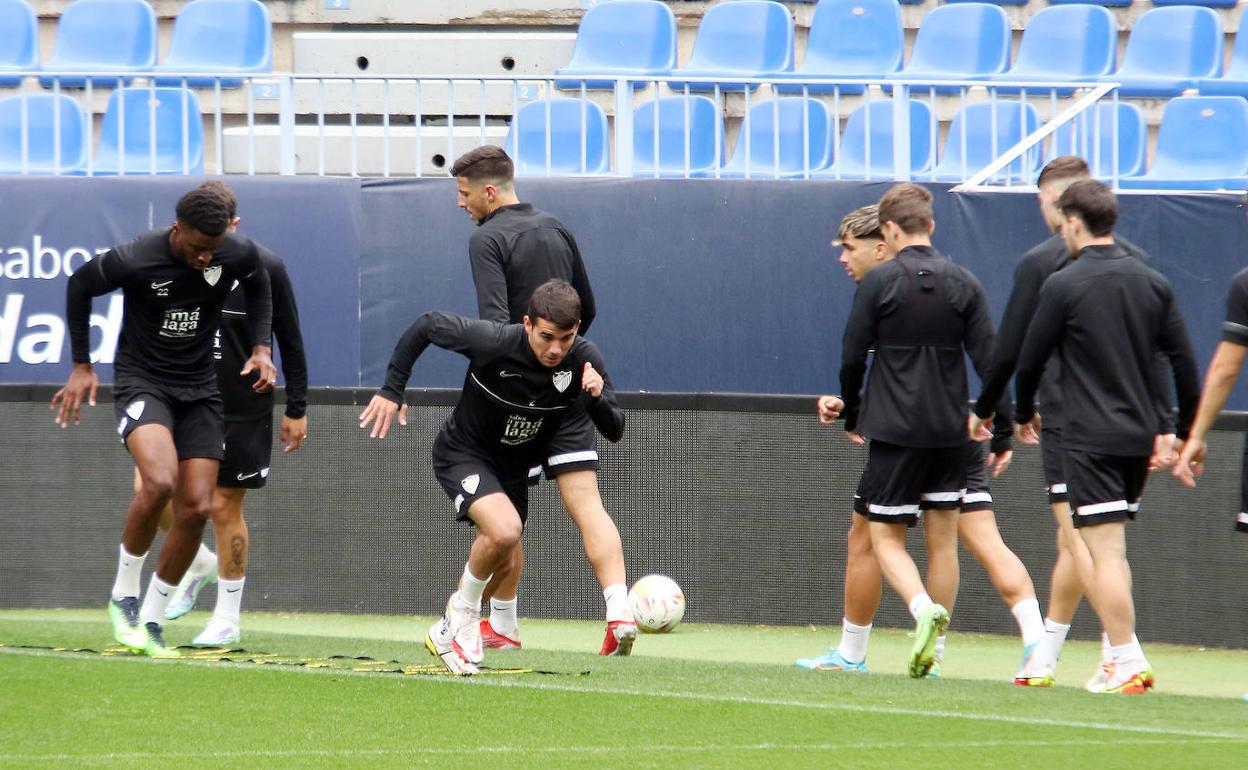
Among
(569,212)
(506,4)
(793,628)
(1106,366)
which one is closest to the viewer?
(1106,366)

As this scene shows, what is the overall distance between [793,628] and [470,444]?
3210 millimetres

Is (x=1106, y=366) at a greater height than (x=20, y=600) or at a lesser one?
greater

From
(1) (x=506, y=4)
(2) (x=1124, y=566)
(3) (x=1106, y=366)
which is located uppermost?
(1) (x=506, y=4)

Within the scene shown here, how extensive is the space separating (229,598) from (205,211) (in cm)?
→ 207

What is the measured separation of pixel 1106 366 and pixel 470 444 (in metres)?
2.54

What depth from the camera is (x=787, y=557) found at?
10016 mm

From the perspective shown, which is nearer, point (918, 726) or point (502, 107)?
point (918, 726)

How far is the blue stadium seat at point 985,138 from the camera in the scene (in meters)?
11.6

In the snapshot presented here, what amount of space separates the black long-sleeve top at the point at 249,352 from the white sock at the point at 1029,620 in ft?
10.9

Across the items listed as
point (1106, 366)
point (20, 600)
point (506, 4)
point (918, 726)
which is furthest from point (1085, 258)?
point (506, 4)

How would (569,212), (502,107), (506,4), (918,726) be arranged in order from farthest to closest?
(506,4) < (502,107) < (569,212) < (918,726)

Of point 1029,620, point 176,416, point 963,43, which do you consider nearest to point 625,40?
point 963,43

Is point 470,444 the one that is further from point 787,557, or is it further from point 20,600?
point 20,600

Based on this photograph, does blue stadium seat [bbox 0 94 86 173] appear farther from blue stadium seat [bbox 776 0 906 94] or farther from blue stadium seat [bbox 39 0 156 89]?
blue stadium seat [bbox 776 0 906 94]
